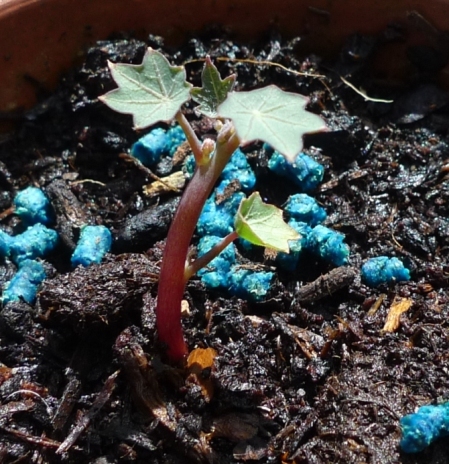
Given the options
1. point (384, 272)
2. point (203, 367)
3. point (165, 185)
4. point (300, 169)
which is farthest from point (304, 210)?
point (203, 367)

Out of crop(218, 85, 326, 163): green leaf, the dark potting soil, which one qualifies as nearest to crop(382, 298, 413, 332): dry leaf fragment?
the dark potting soil

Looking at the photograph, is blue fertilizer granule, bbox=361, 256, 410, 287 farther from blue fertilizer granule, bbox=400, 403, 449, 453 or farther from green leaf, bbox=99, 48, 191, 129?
green leaf, bbox=99, 48, 191, 129

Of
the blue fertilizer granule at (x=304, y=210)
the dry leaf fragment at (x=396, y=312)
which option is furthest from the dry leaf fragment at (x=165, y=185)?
the dry leaf fragment at (x=396, y=312)

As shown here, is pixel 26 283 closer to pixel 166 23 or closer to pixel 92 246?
pixel 92 246

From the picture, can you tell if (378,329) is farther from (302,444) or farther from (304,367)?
(302,444)

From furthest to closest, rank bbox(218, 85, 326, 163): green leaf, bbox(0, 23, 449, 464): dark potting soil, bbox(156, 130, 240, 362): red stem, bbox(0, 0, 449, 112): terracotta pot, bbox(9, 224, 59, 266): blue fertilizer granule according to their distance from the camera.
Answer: bbox(0, 0, 449, 112): terracotta pot < bbox(9, 224, 59, 266): blue fertilizer granule < bbox(0, 23, 449, 464): dark potting soil < bbox(156, 130, 240, 362): red stem < bbox(218, 85, 326, 163): green leaf

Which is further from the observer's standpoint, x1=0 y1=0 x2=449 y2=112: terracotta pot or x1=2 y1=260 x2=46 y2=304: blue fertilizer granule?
x1=0 y1=0 x2=449 y2=112: terracotta pot

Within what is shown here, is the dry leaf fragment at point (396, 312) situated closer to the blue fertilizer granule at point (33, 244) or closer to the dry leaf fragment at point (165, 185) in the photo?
the dry leaf fragment at point (165, 185)
